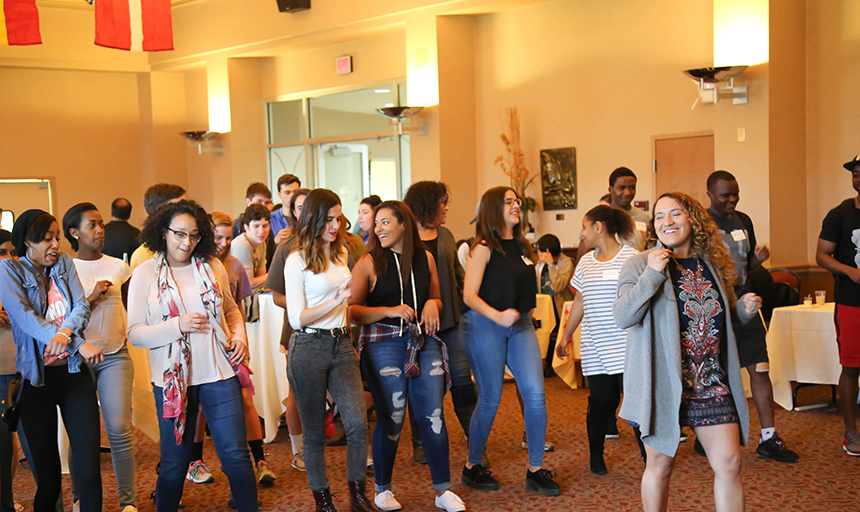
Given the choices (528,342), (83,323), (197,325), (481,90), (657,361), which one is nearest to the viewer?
(657,361)

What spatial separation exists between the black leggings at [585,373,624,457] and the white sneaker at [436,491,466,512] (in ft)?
3.19

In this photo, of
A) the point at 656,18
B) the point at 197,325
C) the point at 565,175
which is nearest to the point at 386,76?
the point at 565,175

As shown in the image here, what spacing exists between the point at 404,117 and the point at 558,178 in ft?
7.21

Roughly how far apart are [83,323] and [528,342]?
7.19ft

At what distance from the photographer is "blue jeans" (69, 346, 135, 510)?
3746 mm

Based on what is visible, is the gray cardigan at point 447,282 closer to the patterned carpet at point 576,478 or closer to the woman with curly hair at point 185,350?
the patterned carpet at point 576,478

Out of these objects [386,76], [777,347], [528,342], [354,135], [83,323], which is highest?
[386,76]

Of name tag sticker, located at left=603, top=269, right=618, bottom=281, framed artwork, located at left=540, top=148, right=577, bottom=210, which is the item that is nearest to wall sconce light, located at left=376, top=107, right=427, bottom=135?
framed artwork, located at left=540, top=148, right=577, bottom=210

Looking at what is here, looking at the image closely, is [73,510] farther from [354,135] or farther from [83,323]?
[354,135]

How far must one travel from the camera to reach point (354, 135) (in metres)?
12.2

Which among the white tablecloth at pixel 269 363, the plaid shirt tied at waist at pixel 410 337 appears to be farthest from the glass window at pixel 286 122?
the plaid shirt tied at waist at pixel 410 337

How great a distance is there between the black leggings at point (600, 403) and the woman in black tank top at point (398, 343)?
3.31 ft

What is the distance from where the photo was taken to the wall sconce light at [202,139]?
12.7 metres

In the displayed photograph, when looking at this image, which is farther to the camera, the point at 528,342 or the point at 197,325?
the point at 528,342
